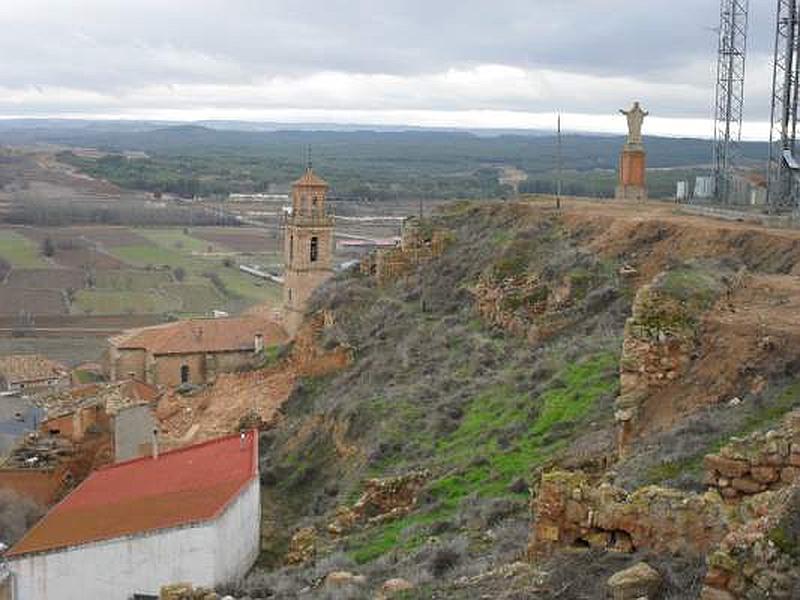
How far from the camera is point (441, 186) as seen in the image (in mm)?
114875

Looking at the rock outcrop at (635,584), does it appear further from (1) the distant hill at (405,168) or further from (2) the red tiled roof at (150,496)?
(1) the distant hill at (405,168)

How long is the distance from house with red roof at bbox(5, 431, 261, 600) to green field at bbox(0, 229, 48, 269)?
7035 centimetres

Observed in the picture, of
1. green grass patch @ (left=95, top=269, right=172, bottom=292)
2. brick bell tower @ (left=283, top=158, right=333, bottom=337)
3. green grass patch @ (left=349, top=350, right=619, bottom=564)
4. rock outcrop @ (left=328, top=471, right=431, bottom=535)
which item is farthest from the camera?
green grass patch @ (left=95, top=269, right=172, bottom=292)

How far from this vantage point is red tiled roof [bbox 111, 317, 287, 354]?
4306 centimetres

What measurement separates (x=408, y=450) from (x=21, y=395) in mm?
25898

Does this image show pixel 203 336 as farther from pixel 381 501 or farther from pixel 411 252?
pixel 381 501

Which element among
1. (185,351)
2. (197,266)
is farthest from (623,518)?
(197,266)

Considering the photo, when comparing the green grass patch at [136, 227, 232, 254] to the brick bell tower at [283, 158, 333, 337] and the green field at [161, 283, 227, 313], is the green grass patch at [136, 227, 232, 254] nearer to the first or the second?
the green field at [161, 283, 227, 313]

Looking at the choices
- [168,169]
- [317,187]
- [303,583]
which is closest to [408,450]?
[303,583]

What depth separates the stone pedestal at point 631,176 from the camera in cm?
3256

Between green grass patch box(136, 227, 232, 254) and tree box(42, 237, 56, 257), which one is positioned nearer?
tree box(42, 237, 56, 257)

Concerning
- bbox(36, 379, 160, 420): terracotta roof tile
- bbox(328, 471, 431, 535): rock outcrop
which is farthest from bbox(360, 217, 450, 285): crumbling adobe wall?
bbox(328, 471, 431, 535): rock outcrop

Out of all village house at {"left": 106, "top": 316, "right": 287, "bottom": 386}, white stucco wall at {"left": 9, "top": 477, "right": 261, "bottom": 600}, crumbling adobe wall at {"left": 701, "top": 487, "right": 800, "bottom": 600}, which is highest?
crumbling adobe wall at {"left": 701, "top": 487, "right": 800, "bottom": 600}

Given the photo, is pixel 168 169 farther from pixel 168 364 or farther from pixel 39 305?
pixel 168 364
